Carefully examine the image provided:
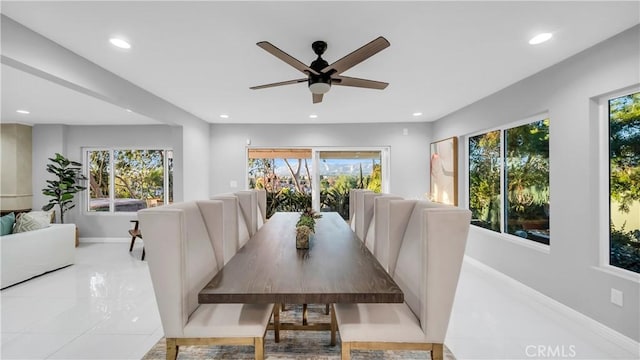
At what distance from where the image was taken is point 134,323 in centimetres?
244

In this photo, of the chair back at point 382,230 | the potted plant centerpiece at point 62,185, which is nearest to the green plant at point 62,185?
the potted plant centerpiece at point 62,185

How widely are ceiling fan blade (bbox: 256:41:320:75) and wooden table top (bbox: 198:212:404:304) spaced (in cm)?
130

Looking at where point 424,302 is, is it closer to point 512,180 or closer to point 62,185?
point 512,180

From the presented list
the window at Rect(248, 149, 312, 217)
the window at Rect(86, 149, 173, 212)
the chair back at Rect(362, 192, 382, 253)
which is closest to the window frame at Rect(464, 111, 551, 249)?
the chair back at Rect(362, 192, 382, 253)

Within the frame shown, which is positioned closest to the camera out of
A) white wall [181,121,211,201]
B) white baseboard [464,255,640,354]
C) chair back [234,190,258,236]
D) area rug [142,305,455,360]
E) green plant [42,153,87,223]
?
area rug [142,305,455,360]

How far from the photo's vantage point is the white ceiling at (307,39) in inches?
71.4

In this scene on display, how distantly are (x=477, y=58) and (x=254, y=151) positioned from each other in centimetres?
432

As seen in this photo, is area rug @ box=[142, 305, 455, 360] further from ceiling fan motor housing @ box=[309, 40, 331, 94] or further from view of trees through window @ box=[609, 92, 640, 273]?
ceiling fan motor housing @ box=[309, 40, 331, 94]

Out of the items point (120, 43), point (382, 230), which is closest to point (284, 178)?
point (120, 43)

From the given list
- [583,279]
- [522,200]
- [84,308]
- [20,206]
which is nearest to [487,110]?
[522,200]

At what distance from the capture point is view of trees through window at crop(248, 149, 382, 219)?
18.9 ft

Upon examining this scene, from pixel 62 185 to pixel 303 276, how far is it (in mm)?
5830

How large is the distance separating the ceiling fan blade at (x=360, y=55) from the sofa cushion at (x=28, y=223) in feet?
14.2

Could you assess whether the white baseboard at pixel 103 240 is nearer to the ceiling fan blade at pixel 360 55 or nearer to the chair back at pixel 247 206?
the chair back at pixel 247 206
